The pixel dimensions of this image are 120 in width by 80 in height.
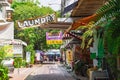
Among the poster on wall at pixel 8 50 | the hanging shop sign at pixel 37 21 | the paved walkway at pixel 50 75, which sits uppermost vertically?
the hanging shop sign at pixel 37 21

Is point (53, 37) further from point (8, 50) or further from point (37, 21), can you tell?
point (37, 21)

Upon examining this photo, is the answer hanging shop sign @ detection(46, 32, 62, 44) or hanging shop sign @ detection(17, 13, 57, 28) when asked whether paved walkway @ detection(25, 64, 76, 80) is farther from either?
hanging shop sign @ detection(46, 32, 62, 44)

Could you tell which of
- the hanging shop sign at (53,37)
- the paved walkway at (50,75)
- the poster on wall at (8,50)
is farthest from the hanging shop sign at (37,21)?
the hanging shop sign at (53,37)

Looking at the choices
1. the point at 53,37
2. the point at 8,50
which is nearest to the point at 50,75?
the point at 8,50

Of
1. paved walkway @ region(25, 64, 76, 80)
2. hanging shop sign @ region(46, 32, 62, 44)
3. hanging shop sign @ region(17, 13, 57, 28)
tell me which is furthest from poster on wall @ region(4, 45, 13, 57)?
hanging shop sign @ region(46, 32, 62, 44)

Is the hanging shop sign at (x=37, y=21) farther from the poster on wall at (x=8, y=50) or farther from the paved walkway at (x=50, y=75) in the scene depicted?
the paved walkway at (x=50, y=75)

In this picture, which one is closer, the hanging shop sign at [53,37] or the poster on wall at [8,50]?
the poster on wall at [8,50]

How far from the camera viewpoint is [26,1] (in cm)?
8062

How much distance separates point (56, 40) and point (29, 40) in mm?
4811

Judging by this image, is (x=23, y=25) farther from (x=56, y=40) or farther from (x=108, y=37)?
(x=56, y=40)

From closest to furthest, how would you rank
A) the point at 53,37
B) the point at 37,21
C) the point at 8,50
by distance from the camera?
1. the point at 37,21
2. the point at 8,50
3. the point at 53,37

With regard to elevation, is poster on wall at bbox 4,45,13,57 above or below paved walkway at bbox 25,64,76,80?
above

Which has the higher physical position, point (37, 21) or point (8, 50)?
point (37, 21)

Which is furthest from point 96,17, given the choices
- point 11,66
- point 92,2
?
point 11,66
